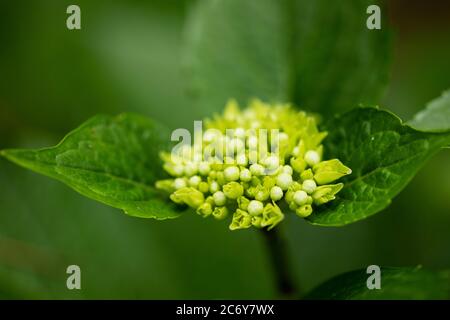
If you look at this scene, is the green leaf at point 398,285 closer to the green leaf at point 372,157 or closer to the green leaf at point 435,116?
the green leaf at point 372,157

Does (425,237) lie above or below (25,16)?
A: below

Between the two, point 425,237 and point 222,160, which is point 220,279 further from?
point 222,160

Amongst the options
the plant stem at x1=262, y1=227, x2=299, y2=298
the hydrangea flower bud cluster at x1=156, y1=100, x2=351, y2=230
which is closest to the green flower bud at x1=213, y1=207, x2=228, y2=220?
the hydrangea flower bud cluster at x1=156, y1=100, x2=351, y2=230

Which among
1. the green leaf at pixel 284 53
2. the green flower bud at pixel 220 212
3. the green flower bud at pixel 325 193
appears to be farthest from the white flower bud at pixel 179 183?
the green leaf at pixel 284 53

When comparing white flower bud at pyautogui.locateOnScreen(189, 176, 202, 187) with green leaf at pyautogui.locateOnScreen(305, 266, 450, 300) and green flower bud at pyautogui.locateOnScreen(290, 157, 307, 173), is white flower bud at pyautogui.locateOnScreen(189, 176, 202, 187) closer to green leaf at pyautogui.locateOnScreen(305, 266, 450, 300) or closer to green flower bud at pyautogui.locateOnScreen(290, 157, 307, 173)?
green flower bud at pyautogui.locateOnScreen(290, 157, 307, 173)

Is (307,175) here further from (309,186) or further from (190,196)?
(190,196)

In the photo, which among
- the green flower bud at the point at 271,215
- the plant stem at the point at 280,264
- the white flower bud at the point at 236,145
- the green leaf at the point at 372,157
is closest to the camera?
the green leaf at the point at 372,157

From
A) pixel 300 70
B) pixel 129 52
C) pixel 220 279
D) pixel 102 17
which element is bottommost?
pixel 220 279

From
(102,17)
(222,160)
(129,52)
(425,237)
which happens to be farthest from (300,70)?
(102,17)
